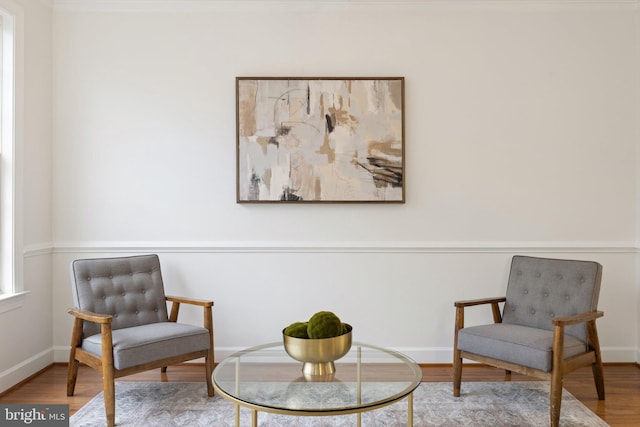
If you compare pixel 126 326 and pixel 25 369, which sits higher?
pixel 126 326

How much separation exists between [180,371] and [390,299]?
5.55 feet

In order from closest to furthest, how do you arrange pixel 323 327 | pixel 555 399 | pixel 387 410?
pixel 323 327 → pixel 555 399 → pixel 387 410

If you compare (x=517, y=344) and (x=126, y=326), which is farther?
(x=126, y=326)

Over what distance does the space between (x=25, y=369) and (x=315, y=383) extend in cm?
240

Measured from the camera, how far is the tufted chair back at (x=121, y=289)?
10.9 feet

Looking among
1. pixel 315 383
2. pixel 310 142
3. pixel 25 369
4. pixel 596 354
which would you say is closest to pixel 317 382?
pixel 315 383

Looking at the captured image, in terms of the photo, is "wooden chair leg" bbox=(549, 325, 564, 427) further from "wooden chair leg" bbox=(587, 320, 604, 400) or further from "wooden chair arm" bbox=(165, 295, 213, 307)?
"wooden chair arm" bbox=(165, 295, 213, 307)

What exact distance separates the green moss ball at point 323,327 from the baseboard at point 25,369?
7.37 feet

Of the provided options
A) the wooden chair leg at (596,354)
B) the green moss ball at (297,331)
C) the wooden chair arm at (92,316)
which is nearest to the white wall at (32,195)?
the wooden chair arm at (92,316)

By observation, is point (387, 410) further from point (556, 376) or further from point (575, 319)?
point (575, 319)

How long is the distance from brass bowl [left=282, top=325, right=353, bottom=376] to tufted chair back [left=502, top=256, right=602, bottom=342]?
63.0 inches

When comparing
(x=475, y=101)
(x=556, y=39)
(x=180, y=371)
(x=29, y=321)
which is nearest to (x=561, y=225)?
(x=475, y=101)

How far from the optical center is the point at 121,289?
3.47 m

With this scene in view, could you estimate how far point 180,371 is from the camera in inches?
150
